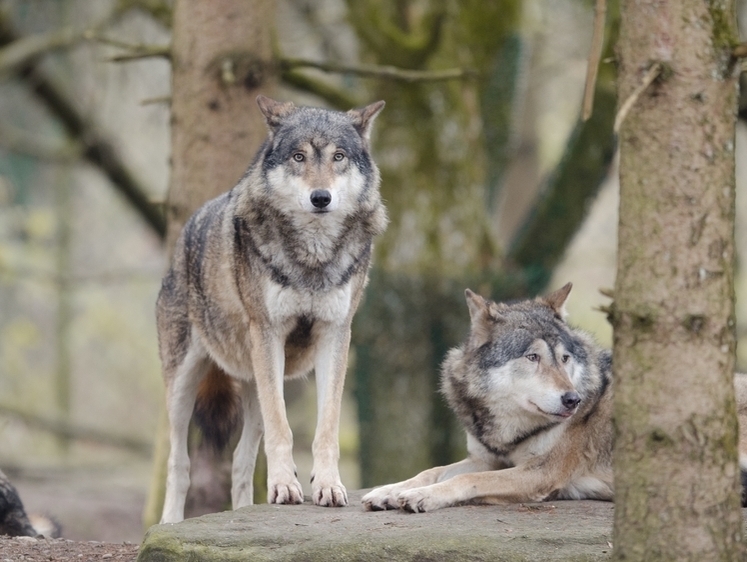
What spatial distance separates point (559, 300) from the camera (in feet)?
18.4

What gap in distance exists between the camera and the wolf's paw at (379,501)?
4895mm

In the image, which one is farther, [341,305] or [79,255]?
[79,255]

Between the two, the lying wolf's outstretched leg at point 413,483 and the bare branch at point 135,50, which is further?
the bare branch at point 135,50

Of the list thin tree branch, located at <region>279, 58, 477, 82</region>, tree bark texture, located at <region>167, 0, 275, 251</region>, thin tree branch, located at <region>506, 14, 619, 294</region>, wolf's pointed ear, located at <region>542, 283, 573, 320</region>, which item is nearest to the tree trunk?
tree bark texture, located at <region>167, 0, 275, 251</region>

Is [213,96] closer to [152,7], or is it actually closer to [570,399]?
[570,399]

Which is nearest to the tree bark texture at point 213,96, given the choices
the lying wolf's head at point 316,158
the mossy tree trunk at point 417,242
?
the lying wolf's head at point 316,158

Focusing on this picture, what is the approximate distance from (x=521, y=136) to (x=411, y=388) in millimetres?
7081

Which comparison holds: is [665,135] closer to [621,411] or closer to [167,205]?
[621,411]

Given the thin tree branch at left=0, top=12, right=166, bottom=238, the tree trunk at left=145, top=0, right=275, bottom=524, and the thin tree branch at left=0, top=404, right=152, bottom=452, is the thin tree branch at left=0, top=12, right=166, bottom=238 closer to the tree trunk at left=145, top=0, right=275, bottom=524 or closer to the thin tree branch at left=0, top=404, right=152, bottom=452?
the thin tree branch at left=0, top=404, right=152, bottom=452

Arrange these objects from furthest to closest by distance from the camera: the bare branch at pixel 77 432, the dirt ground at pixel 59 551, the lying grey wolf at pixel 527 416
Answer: the bare branch at pixel 77 432, the lying grey wolf at pixel 527 416, the dirt ground at pixel 59 551

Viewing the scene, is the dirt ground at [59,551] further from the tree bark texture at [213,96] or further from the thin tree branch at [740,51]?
the thin tree branch at [740,51]

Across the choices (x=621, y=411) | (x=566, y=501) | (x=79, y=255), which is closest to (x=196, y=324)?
(x=566, y=501)

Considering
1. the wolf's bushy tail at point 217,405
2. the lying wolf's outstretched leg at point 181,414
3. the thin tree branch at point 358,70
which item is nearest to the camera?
the lying wolf's outstretched leg at point 181,414

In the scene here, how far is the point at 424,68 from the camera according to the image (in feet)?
36.6
